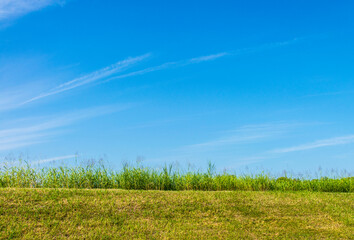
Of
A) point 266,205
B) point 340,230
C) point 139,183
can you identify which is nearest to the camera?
point 340,230

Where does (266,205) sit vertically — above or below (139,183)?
below

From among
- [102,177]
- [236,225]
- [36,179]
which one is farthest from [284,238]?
[36,179]

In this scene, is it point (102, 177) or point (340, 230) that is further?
point (102, 177)

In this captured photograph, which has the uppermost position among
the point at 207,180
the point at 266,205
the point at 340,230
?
the point at 207,180

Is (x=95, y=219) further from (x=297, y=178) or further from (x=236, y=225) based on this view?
(x=297, y=178)

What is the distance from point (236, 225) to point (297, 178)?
15.9ft

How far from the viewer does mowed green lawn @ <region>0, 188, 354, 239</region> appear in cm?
716

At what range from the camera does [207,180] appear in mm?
10609

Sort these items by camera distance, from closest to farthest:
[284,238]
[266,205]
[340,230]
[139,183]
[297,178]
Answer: [284,238] → [340,230] → [266,205] → [139,183] → [297,178]

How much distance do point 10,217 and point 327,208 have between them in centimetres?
781

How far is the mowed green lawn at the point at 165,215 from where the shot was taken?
7160 mm

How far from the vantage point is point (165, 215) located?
784 centimetres

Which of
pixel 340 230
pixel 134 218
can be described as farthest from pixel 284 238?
pixel 134 218

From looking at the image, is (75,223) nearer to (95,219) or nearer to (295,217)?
(95,219)
